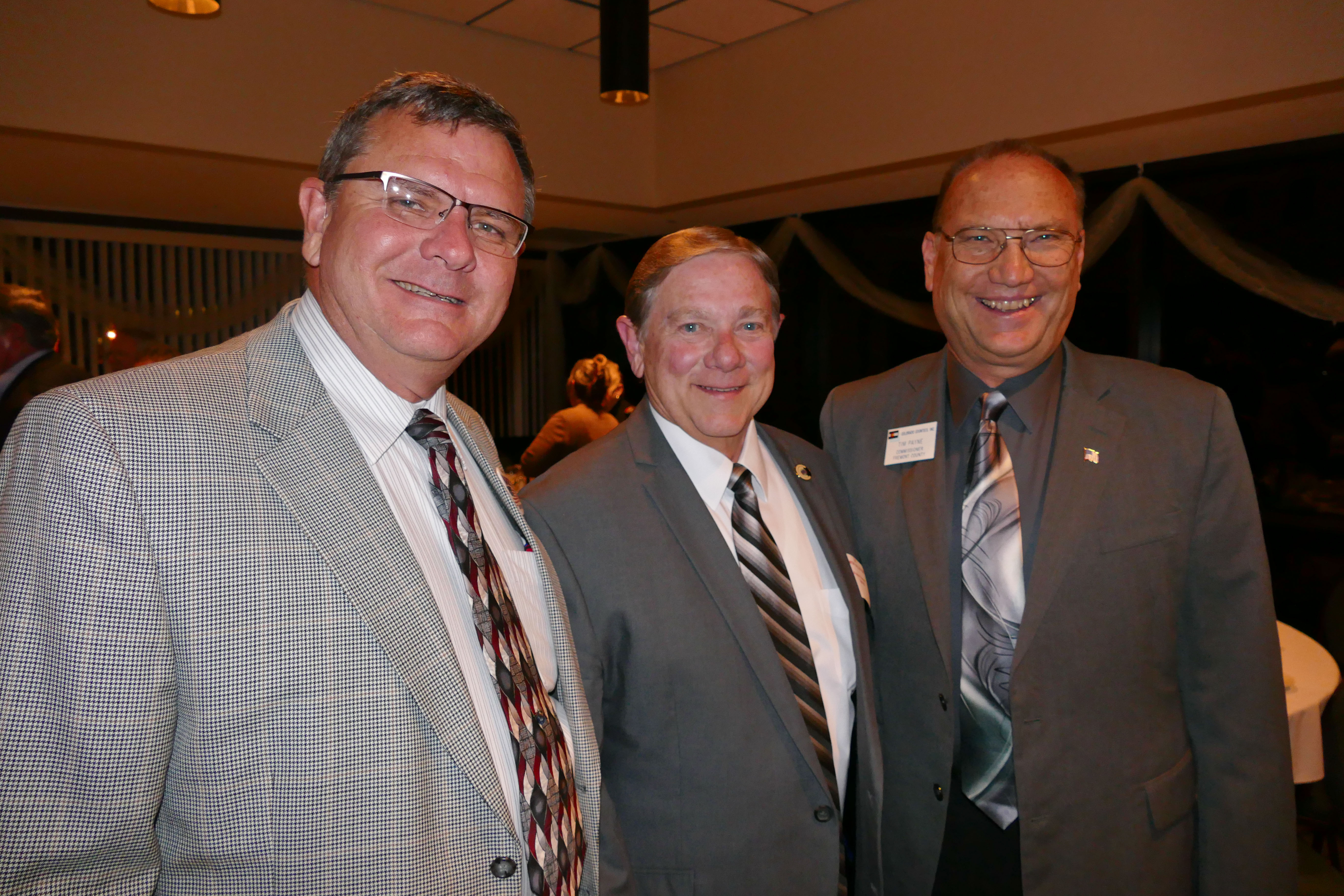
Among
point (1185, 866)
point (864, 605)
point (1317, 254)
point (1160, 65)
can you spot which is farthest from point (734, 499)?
point (1317, 254)

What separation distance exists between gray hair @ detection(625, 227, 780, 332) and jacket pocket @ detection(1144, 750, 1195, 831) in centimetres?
121

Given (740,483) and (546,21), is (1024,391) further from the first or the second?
(546,21)

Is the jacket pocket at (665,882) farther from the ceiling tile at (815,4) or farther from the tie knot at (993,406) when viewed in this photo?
the ceiling tile at (815,4)

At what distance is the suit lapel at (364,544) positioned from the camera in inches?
38.6

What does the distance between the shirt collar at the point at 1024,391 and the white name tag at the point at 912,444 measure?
7 cm

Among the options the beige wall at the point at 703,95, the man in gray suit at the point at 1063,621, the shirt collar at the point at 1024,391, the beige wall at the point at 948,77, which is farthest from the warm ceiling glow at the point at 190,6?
the beige wall at the point at 948,77

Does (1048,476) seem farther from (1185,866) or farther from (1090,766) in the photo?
(1185,866)

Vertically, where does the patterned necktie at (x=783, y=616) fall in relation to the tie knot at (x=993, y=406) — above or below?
below

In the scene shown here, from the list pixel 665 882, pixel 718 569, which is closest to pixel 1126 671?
pixel 718 569

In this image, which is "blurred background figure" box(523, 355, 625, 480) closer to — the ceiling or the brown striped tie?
the ceiling

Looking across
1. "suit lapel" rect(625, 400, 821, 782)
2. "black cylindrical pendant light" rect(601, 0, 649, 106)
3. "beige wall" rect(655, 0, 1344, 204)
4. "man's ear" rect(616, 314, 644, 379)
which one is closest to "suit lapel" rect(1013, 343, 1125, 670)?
"suit lapel" rect(625, 400, 821, 782)

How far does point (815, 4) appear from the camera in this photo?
5.86 meters

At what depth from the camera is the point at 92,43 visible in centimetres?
500

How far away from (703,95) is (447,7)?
221cm
